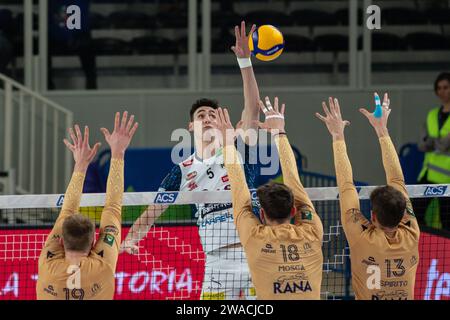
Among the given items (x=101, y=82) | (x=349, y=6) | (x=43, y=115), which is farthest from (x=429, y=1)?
(x=43, y=115)

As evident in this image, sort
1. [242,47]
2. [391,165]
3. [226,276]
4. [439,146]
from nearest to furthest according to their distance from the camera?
[391,165] < [226,276] < [242,47] < [439,146]

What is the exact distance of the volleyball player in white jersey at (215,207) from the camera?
7.80m

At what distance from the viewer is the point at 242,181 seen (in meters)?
6.87

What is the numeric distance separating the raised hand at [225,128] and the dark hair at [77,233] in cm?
119

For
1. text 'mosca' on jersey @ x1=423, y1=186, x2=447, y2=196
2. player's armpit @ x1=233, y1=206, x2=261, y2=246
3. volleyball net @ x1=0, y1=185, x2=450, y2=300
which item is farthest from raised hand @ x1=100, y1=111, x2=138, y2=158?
text 'mosca' on jersey @ x1=423, y1=186, x2=447, y2=196

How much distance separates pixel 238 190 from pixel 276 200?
41cm

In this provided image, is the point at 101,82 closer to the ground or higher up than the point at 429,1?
closer to the ground

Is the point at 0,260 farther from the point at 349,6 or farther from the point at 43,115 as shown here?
the point at 349,6

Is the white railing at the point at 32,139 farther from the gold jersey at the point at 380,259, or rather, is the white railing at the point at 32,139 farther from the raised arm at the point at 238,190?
the gold jersey at the point at 380,259

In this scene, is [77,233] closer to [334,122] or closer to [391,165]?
[334,122]

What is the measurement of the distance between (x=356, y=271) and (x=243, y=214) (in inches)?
32.7

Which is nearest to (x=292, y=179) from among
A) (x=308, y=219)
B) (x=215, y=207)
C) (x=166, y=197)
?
(x=308, y=219)

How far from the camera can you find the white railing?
13.0 metres

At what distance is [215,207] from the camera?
7859 millimetres
